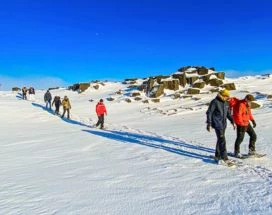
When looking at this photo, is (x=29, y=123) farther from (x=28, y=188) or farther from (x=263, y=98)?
(x=28, y=188)

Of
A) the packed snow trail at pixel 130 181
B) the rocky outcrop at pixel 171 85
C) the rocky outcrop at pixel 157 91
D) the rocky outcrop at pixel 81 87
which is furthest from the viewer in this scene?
the rocky outcrop at pixel 81 87

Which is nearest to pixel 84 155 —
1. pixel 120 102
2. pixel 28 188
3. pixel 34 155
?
pixel 34 155

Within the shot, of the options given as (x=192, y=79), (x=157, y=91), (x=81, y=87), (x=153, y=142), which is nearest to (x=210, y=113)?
(x=153, y=142)

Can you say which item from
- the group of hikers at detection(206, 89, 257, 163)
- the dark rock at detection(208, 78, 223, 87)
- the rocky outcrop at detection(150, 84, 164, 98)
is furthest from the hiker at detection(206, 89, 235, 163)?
the dark rock at detection(208, 78, 223, 87)

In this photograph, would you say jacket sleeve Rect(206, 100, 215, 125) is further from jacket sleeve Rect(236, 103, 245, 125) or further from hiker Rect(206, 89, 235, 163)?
jacket sleeve Rect(236, 103, 245, 125)

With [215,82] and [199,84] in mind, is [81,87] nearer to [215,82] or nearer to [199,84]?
[199,84]

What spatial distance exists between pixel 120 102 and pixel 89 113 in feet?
19.2

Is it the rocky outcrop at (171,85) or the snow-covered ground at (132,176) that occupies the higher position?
the rocky outcrop at (171,85)

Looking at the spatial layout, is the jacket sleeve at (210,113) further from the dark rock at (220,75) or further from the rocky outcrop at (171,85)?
the dark rock at (220,75)

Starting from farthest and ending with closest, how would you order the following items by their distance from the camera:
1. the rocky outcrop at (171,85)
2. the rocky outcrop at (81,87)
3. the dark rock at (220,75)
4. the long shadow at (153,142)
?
1. the rocky outcrop at (81,87)
2. the dark rock at (220,75)
3. the rocky outcrop at (171,85)
4. the long shadow at (153,142)

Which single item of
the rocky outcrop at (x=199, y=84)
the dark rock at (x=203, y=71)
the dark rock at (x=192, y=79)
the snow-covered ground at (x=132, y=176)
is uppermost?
the dark rock at (x=203, y=71)

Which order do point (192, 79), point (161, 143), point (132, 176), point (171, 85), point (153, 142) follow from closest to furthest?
point (132, 176) → point (161, 143) → point (153, 142) → point (171, 85) → point (192, 79)

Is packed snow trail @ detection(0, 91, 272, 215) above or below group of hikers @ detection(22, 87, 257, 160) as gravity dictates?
below

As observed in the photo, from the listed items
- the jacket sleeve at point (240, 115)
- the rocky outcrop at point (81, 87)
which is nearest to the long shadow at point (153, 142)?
the jacket sleeve at point (240, 115)
